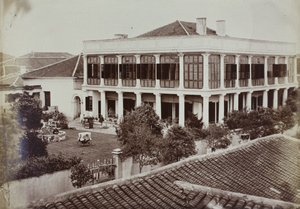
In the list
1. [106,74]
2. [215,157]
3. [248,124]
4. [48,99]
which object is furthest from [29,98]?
[106,74]

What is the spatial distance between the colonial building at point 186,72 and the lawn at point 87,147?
1919 millimetres

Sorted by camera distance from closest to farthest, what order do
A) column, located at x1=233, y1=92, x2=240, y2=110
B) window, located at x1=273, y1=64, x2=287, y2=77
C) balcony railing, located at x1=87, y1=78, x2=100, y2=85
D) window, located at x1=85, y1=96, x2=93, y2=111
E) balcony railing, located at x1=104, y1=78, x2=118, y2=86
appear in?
column, located at x1=233, y1=92, x2=240, y2=110 → window, located at x1=273, y1=64, x2=287, y2=77 → window, located at x1=85, y1=96, x2=93, y2=111 → balcony railing, located at x1=104, y1=78, x2=118, y2=86 → balcony railing, located at x1=87, y1=78, x2=100, y2=85

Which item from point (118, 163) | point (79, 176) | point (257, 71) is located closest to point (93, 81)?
point (257, 71)

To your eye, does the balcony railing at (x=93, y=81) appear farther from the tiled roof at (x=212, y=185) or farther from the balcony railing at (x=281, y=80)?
the tiled roof at (x=212, y=185)

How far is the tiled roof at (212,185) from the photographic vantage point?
6.07 metres

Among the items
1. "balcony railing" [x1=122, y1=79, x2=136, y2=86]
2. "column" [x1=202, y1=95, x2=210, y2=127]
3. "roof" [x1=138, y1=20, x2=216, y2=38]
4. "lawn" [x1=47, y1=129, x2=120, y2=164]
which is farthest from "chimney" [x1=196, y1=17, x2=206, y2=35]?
"lawn" [x1=47, y1=129, x2=120, y2=164]

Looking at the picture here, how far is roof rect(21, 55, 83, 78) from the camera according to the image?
16.0m

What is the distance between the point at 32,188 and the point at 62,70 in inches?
429

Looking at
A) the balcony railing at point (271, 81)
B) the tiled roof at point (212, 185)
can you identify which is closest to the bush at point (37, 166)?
the tiled roof at point (212, 185)

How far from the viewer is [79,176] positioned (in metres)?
11.1

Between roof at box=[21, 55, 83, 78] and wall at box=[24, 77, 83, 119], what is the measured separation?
9.1 inches

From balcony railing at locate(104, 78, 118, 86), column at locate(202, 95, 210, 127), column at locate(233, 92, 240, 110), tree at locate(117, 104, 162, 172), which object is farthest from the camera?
balcony railing at locate(104, 78, 118, 86)

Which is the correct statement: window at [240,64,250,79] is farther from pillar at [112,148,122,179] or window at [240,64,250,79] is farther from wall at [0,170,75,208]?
wall at [0,170,75,208]

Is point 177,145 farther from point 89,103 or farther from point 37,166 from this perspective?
point 89,103
